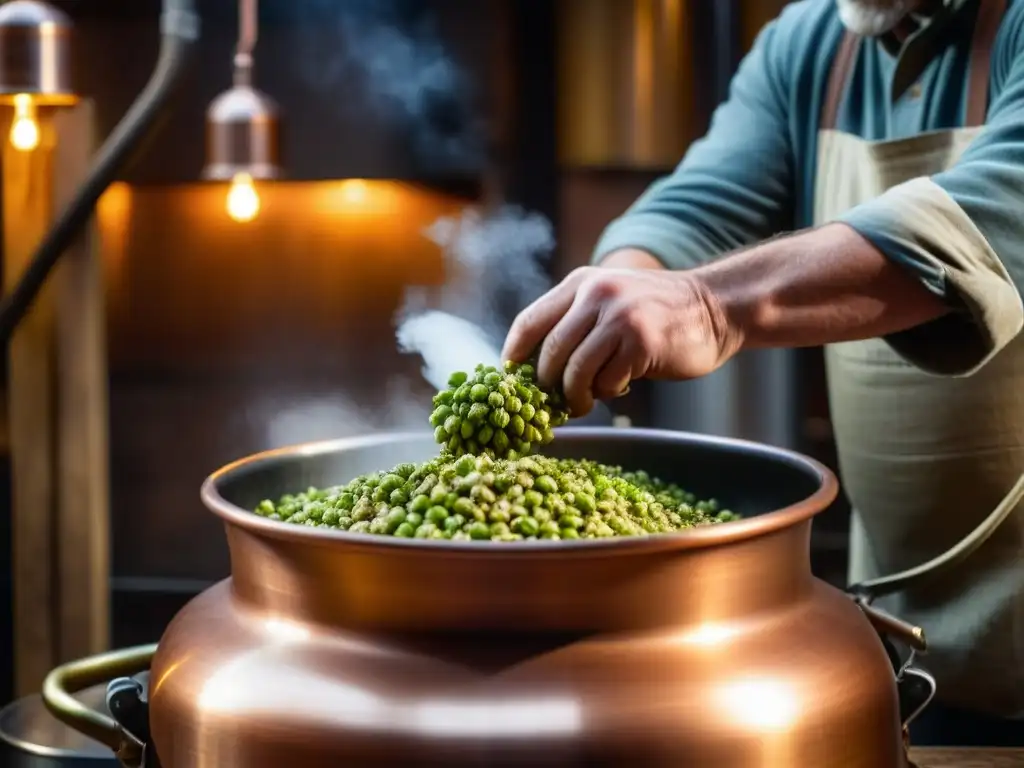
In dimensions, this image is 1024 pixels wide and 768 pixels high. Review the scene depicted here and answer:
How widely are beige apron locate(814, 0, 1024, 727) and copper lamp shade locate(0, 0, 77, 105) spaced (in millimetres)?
1357

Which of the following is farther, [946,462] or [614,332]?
[946,462]

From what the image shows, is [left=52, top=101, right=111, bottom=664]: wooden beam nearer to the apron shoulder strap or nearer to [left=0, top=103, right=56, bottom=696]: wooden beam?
[left=0, top=103, right=56, bottom=696]: wooden beam

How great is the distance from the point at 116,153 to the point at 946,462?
1.62m

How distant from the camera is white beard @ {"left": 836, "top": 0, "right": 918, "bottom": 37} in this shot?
1.47 m

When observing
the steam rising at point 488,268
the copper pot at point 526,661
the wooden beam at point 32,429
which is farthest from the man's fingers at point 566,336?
the steam rising at point 488,268

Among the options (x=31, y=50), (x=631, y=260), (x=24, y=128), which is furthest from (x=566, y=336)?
(x=24, y=128)

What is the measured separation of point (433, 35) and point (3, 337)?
1496 mm

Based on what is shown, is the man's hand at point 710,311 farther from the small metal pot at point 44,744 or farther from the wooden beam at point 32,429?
the wooden beam at point 32,429

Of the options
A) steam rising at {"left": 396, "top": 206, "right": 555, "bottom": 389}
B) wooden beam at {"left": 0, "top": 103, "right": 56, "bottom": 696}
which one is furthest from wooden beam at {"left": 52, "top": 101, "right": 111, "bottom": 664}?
steam rising at {"left": 396, "top": 206, "right": 555, "bottom": 389}

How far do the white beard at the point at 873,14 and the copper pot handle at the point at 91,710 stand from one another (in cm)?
114

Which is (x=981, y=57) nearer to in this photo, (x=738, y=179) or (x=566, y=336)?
(x=738, y=179)

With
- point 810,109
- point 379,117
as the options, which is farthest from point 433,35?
point 810,109

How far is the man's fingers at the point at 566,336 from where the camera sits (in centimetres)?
100

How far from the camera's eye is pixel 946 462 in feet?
5.00
